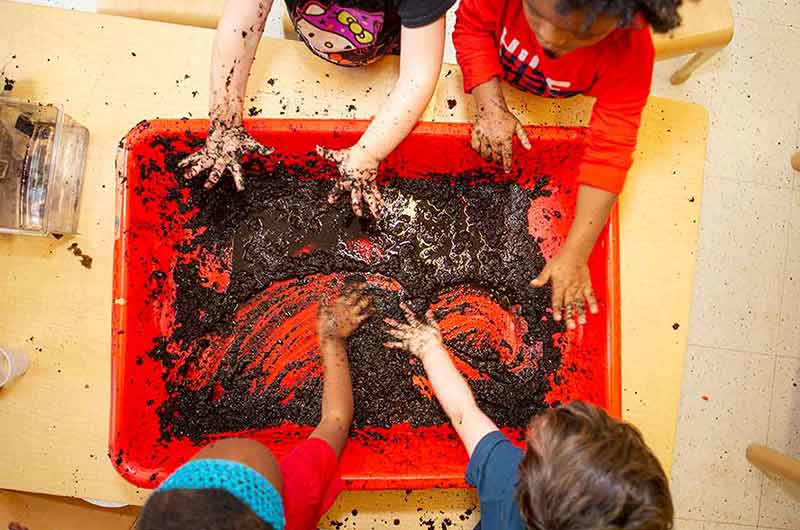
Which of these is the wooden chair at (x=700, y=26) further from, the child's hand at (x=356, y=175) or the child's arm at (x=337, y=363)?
the child's arm at (x=337, y=363)

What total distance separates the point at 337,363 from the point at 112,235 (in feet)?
1.43

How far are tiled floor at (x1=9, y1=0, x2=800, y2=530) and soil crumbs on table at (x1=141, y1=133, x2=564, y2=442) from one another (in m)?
0.53

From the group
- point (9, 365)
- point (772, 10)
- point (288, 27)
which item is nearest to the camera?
point (9, 365)

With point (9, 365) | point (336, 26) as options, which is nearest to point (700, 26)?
point (336, 26)

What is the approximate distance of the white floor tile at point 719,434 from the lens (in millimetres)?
1387

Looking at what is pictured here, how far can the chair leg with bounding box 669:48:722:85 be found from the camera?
3.90ft

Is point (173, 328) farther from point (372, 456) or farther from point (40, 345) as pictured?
point (372, 456)

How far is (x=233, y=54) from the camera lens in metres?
0.91

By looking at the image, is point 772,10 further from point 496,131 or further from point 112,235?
point 112,235

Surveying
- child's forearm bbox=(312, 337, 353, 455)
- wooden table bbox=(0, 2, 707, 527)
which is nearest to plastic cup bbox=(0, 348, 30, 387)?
wooden table bbox=(0, 2, 707, 527)

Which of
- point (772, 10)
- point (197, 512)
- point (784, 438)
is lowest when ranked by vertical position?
point (784, 438)

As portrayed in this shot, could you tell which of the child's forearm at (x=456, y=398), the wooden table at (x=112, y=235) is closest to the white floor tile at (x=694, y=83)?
the wooden table at (x=112, y=235)

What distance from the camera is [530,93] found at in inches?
39.3

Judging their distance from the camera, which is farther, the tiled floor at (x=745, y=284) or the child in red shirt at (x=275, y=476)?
the tiled floor at (x=745, y=284)
